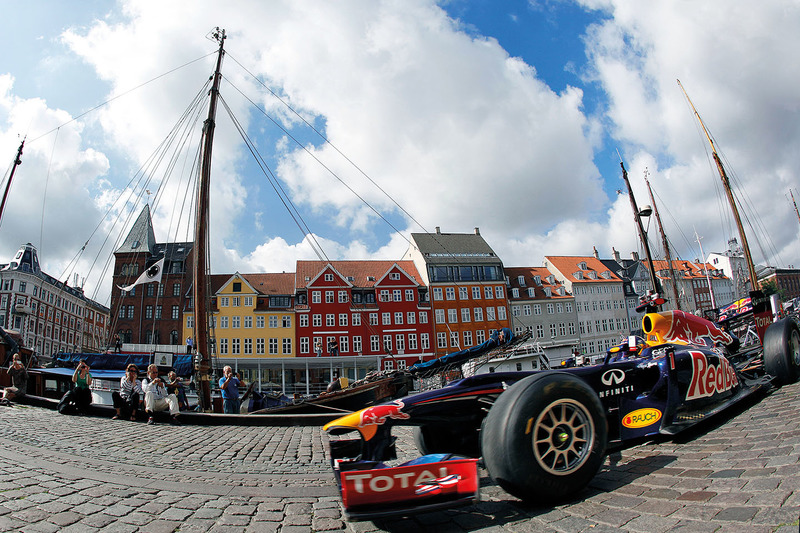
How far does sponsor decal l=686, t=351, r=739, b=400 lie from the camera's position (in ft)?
15.4

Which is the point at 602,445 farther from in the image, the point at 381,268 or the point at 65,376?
the point at 381,268

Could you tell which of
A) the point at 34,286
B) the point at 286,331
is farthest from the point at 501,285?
the point at 34,286

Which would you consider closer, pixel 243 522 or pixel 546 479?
pixel 546 479

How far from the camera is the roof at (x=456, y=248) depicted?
55969mm

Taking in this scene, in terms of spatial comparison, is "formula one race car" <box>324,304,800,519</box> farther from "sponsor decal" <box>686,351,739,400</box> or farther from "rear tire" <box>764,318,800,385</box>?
"rear tire" <box>764,318,800,385</box>

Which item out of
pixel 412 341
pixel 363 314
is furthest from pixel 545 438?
pixel 412 341

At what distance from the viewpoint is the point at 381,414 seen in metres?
3.09

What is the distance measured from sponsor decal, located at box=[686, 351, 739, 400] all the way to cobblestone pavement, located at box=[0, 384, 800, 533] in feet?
1.13

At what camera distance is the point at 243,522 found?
10.1ft

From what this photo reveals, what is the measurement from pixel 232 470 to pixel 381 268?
51.7 meters

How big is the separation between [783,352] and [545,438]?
6035mm

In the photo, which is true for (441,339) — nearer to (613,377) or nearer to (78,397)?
(78,397)

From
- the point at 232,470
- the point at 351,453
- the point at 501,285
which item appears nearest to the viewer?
the point at 351,453

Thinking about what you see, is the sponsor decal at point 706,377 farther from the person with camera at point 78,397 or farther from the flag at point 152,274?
the flag at point 152,274
